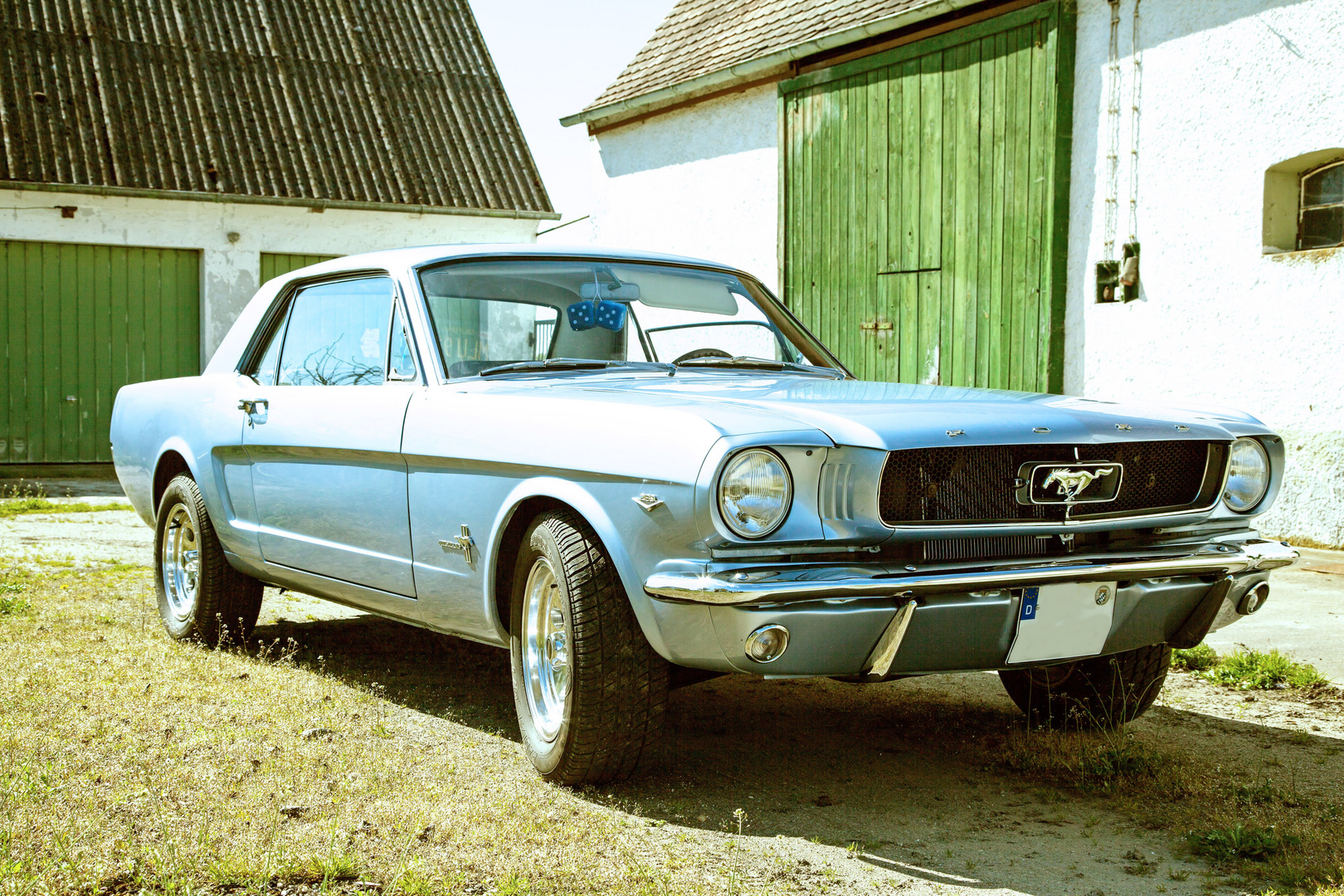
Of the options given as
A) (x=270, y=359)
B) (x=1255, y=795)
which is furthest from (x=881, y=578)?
(x=270, y=359)

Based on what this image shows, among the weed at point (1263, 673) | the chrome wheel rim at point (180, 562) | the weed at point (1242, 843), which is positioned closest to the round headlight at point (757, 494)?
the weed at point (1242, 843)

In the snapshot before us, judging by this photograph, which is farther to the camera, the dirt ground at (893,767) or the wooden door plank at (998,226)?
the wooden door plank at (998,226)

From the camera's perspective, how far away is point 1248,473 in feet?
12.6

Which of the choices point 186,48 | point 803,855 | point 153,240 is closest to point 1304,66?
point 803,855

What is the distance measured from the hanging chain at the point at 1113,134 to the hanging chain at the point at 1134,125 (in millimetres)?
88

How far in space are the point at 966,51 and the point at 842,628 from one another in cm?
739

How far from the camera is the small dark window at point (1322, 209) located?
7.74 meters

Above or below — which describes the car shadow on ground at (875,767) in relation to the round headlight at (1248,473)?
below

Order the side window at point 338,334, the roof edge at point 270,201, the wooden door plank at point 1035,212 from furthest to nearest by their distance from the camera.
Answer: the roof edge at point 270,201, the wooden door plank at point 1035,212, the side window at point 338,334

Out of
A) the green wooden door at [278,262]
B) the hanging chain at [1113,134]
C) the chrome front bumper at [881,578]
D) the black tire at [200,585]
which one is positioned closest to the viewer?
the chrome front bumper at [881,578]

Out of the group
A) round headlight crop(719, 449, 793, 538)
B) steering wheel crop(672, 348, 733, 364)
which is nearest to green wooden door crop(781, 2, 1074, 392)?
steering wheel crop(672, 348, 733, 364)

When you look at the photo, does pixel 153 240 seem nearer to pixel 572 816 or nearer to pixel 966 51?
pixel 966 51

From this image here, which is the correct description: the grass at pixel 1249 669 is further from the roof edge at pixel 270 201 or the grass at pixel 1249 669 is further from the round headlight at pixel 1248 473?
the roof edge at pixel 270 201

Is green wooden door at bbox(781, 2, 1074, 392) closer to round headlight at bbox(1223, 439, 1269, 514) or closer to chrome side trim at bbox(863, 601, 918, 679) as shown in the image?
round headlight at bbox(1223, 439, 1269, 514)
